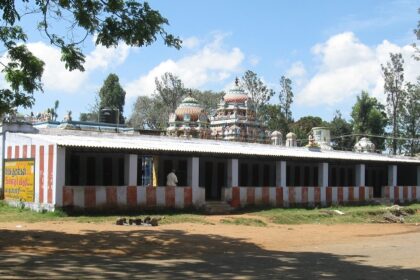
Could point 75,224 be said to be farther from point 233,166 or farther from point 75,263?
point 233,166

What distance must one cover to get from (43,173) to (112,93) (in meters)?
51.3

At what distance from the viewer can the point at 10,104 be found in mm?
14680

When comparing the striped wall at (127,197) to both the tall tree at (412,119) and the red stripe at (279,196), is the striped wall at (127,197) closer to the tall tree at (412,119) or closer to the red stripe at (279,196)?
the red stripe at (279,196)

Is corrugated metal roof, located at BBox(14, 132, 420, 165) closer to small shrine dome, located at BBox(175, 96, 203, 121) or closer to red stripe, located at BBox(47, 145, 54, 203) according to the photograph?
red stripe, located at BBox(47, 145, 54, 203)

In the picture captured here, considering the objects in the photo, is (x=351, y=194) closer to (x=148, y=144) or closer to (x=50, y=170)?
(x=148, y=144)

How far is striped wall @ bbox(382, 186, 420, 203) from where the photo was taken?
108 ft

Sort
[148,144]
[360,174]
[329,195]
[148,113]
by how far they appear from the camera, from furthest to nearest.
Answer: [148,113], [360,174], [329,195], [148,144]

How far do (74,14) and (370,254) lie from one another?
8.96 meters

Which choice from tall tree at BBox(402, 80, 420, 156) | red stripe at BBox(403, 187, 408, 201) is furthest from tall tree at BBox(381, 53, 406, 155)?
red stripe at BBox(403, 187, 408, 201)

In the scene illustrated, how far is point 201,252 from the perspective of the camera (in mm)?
13367

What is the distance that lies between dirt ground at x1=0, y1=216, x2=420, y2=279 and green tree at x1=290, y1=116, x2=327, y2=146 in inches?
1873

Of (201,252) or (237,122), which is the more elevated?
(237,122)

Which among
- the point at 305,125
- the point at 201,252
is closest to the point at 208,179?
the point at 201,252

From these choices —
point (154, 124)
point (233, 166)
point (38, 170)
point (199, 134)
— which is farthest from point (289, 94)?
point (38, 170)
